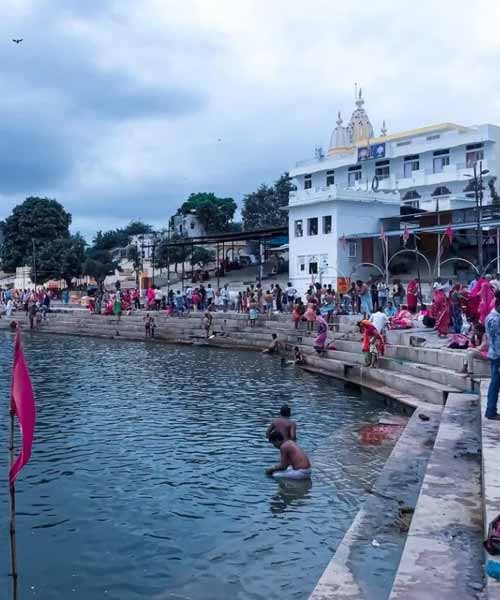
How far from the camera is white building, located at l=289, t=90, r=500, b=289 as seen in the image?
3672 centimetres

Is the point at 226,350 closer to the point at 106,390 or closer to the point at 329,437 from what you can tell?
the point at 106,390

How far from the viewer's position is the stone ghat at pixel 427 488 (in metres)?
5.39

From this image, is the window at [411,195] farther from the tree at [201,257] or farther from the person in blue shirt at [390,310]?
the person in blue shirt at [390,310]

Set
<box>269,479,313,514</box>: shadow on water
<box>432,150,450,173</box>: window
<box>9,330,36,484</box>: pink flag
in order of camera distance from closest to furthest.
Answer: <box>9,330,36,484</box>: pink flag, <box>269,479,313,514</box>: shadow on water, <box>432,150,450,173</box>: window

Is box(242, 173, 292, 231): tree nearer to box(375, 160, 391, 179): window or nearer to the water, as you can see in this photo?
box(375, 160, 391, 179): window

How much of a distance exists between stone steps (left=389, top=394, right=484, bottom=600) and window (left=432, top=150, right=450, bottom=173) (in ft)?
133

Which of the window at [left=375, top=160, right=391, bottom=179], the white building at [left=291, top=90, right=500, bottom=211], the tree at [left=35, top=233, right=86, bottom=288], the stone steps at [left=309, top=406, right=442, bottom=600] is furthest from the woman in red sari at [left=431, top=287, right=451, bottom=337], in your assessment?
A: the tree at [left=35, top=233, right=86, bottom=288]

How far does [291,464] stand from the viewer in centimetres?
945

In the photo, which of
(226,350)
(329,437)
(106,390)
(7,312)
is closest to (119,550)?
(329,437)

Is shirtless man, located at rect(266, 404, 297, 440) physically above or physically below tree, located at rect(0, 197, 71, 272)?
below

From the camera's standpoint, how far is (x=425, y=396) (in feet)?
45.0

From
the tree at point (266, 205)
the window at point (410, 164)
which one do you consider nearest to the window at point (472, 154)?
the window at point (410, 164)

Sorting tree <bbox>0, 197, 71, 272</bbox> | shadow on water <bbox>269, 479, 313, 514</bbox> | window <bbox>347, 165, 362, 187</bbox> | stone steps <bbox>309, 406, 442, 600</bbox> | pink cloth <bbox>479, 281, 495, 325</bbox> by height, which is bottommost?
shadow on water <bbox>269, 479, 313, 514</bbox>

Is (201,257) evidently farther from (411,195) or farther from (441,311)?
(441,311)
